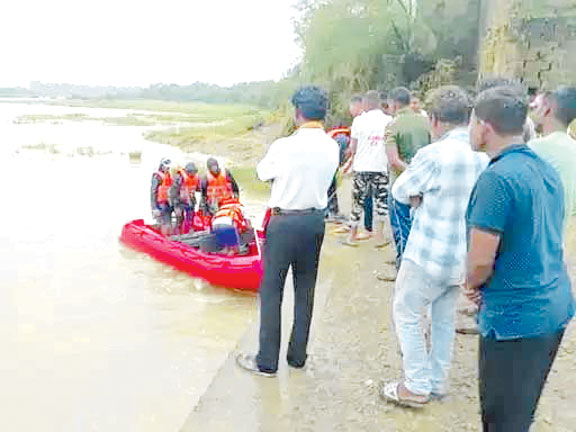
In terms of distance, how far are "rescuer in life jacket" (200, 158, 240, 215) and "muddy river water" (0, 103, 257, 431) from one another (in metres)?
1.01

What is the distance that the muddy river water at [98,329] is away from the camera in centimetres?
536

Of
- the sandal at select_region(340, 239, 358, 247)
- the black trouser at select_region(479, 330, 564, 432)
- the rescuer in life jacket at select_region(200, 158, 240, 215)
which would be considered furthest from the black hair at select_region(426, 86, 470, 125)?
the rescuer in life jacket at select_region(200, 158, 240, 215)

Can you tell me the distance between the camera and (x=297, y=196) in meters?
3.94

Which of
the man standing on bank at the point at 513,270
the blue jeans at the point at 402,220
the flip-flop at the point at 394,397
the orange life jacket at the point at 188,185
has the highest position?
the man standing on bank at the point at 513,270

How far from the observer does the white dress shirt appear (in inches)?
154

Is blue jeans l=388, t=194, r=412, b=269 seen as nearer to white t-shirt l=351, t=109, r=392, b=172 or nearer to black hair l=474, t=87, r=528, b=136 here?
white t-shirt l=351, t=109, r=392, b=172

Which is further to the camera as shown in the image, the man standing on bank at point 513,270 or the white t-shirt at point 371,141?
the white t-shirt at point 371,141

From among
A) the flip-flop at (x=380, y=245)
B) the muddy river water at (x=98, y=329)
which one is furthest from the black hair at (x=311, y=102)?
the flip-flop at (x=380, y=245)

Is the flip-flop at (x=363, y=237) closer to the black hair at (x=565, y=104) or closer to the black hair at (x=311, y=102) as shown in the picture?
the black hair at (x=311, y=102)

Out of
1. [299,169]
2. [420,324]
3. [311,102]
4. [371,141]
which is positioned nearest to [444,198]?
[420,324]

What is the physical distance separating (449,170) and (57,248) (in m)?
9.12

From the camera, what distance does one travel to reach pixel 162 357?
6.46 metres

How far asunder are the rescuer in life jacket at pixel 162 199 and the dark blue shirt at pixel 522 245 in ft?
25.3

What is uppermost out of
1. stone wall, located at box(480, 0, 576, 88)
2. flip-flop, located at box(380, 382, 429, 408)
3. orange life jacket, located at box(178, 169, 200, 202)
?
stone wall, located at box(480, 0, 576, 88)
